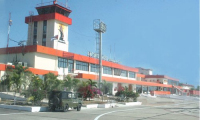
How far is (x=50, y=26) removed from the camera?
174ft

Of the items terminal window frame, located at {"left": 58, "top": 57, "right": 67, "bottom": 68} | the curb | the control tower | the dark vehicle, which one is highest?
the control tower

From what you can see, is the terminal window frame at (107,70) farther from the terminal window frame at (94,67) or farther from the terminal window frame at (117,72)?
the terminal window frame at (94,67)

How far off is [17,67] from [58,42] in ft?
68.6

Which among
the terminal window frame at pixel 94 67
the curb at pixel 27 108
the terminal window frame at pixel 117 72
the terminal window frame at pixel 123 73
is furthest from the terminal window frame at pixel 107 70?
the curb at pixel 27 108

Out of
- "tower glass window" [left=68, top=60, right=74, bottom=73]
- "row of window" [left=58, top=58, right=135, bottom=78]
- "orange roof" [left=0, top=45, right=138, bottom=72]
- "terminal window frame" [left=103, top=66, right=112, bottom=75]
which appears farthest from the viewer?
"terminal window frame" [left=103, top=66, right=112, bottom=75]

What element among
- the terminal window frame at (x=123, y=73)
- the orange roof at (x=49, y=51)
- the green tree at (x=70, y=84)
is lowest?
the green tree at (x=70, y=84)

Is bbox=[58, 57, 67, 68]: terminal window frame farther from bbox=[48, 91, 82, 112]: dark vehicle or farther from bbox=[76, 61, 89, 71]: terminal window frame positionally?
bbox=[48, 91, 82, 112]: dark vehicle

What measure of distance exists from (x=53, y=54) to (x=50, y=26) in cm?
1295

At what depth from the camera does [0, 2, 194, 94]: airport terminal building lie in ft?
130

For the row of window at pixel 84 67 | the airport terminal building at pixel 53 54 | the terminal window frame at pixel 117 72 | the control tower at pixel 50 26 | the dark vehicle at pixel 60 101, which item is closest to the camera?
the dark vehicle at pixel 60 101

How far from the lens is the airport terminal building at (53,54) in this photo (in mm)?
39750

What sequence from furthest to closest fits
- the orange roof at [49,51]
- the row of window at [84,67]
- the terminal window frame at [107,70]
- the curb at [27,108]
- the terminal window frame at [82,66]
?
the terminal window frame at [107,70]
the terminal window frame at [82,66]
the row of window at [84,67]
the orange roof at [49,51]
the curb at [27,108]

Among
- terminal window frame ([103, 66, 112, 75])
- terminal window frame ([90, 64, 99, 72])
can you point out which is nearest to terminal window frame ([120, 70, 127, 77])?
terminal window frame ([103, 66, 112, 75])

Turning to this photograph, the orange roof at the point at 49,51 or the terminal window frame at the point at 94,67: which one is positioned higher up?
the orange roof at the point at 49,51
